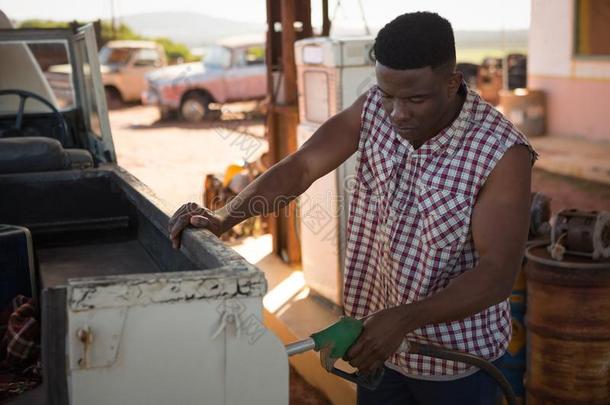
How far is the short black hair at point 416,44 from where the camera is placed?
2.13 metres

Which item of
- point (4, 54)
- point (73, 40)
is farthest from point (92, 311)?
point (4, 54)

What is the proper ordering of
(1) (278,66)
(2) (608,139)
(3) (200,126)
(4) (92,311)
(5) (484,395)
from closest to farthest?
(4) (92,311) < (5) (484,395) < (1) (278,66) < (2) (608,139) < (3) (200,126)

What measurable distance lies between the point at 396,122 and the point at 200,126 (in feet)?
58.2

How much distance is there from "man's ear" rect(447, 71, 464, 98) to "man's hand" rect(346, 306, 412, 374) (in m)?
0.61

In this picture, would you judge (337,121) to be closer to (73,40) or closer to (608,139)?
(73,40)

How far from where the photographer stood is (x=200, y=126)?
64.6 feet

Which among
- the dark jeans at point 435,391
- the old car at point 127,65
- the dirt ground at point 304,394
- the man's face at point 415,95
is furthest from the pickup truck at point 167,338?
the old car at point 127,65

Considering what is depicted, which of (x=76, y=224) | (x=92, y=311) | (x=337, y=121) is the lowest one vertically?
(x=76, y=224)

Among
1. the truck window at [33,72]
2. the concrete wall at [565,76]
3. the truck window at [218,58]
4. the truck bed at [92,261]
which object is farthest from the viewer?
the truck window at [218,58]

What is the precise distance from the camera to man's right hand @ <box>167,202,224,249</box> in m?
2.56

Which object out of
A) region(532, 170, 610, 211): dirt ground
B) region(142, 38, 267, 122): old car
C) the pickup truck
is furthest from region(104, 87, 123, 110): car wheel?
the pickup truck

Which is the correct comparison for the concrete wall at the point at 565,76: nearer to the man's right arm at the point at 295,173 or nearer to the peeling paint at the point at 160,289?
the man's right arm at the point at 295,173

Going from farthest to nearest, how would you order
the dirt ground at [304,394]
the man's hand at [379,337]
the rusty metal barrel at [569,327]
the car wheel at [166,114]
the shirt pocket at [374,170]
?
the car wheel at [166,114] → the dirt ground at [304,394] → the rusty metal barrel at [569,327] → the shirt pocket at [374,170] → the man's hand at [379,337]

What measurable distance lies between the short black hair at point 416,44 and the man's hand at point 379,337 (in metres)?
0.64
